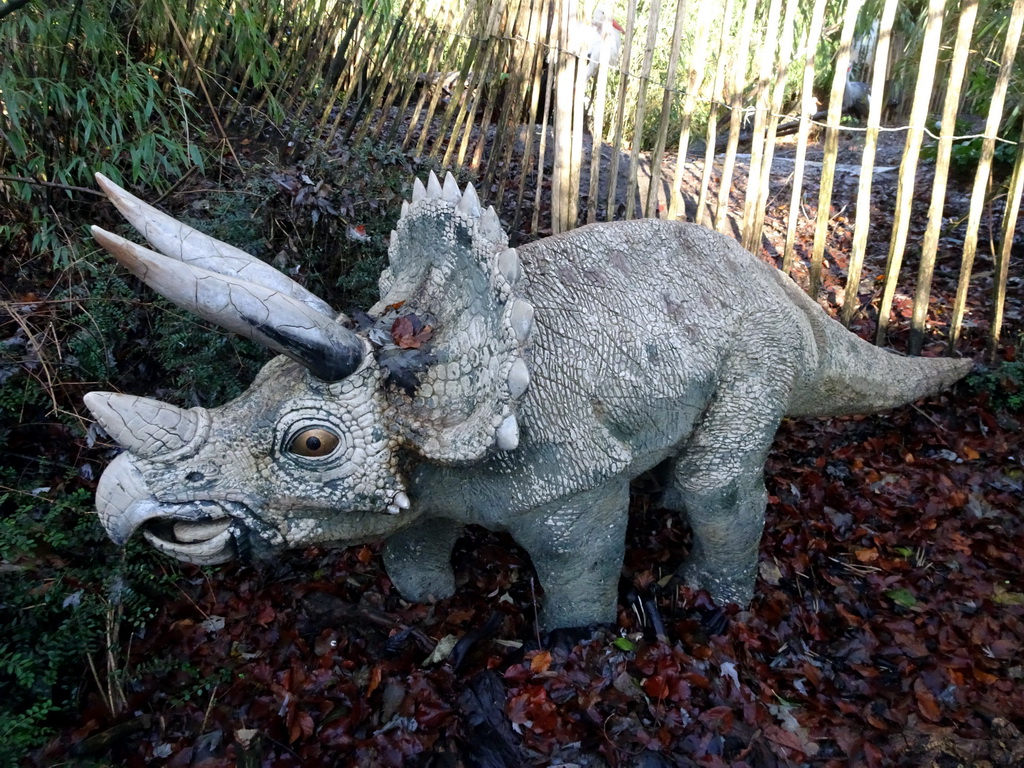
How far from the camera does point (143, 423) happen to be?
1.78 meters

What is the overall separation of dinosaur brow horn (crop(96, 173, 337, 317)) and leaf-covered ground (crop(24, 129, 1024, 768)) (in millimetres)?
1539

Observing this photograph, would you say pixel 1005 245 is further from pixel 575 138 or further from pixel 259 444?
pixel 259 444

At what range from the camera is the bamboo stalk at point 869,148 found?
156 inches

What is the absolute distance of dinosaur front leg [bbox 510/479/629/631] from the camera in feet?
7.68

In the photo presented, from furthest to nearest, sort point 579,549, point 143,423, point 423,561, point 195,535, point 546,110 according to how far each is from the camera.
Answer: point 546,110 → point 423,561 → point 579,549 → point 195,535 → point 143,423

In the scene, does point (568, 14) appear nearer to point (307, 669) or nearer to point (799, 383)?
point (799, 383)

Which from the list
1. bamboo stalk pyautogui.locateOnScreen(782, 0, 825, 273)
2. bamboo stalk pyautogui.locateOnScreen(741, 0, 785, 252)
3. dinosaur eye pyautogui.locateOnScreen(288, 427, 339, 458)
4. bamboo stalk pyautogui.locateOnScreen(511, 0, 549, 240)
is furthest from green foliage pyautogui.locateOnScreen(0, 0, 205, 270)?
bamboo stalk pyautogui.locateOnScreen(782, 0, 825, 273)

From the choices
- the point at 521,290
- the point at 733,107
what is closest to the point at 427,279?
the point at 521,290

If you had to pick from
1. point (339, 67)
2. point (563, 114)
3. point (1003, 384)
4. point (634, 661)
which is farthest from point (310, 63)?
point (1003, 384)

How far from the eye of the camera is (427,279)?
2197mm

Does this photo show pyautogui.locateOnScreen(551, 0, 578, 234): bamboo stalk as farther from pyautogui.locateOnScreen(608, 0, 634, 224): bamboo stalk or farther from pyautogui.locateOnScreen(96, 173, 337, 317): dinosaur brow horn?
pyautogui.locateOnScreen(96, 173, 337, 317): dinosaur brow horn

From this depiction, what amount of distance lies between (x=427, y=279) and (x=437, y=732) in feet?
5.16

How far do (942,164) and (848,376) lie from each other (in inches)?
74.5

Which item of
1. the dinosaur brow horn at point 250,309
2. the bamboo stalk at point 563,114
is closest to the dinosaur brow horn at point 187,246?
the dinosaur brow horn at point 250,309
